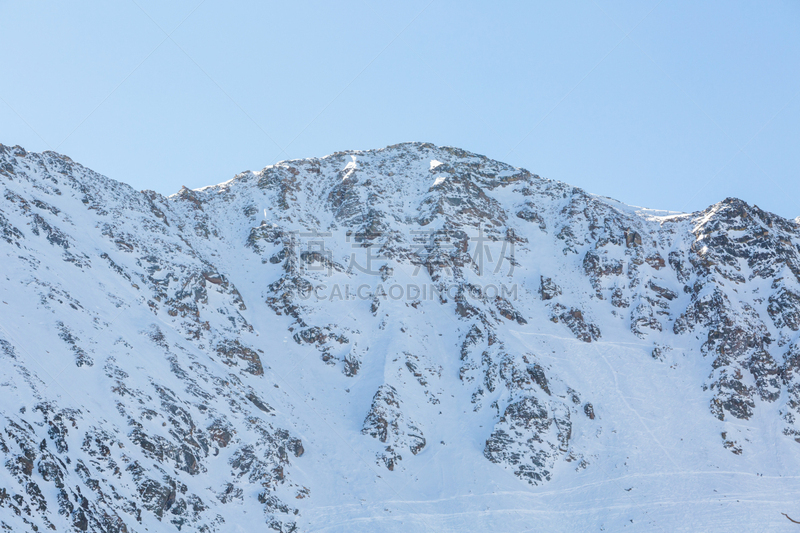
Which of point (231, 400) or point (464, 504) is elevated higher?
point (231, 400)

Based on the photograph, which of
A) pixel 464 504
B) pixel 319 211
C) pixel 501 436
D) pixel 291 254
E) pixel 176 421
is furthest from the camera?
pixel 319 211

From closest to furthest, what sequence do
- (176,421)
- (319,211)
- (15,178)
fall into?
(176,421)
(15,178)
(319,211)

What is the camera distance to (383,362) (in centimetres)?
5228

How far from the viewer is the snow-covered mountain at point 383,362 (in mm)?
34594

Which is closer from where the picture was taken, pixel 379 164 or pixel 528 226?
pixel 528 226

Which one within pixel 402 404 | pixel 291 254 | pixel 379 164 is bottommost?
pixel 402 404

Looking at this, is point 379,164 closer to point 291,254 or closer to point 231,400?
point 291,254

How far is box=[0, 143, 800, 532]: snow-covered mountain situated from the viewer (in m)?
34.6

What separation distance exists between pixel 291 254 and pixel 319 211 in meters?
14.8

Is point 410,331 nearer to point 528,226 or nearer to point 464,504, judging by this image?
point 464,504

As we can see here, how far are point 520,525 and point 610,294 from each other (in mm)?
33978

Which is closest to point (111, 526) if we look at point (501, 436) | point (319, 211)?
point (501, 436)

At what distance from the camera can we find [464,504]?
40656mm

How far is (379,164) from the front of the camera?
299 feet
